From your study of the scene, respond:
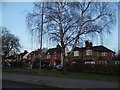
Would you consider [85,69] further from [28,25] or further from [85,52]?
[85,52]

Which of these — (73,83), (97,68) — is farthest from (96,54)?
(73,83)

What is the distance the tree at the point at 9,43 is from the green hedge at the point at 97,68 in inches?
1013

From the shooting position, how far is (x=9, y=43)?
62562 mm

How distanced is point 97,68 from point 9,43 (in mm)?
34524

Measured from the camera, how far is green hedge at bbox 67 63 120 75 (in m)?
32.0

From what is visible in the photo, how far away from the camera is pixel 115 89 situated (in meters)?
13.3

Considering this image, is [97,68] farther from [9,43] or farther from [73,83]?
[9,43]

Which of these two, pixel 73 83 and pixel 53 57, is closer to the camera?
pixel 73 83

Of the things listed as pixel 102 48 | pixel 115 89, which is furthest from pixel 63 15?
pixel 102 48

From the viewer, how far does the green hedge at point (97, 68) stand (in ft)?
105

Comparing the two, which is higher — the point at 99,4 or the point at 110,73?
the point at 99,4

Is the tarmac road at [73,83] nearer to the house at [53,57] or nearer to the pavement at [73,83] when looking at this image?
the pavement at [73,83]

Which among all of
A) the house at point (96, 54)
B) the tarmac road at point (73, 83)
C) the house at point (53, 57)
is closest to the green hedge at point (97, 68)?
the tarmac road at point (73, 83)

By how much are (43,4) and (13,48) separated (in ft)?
123
